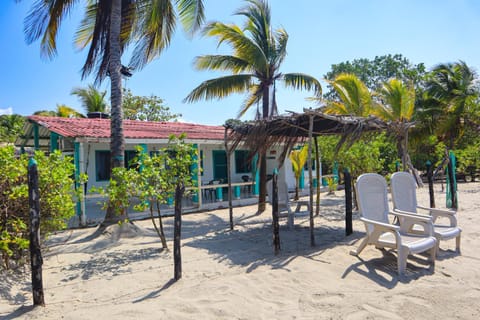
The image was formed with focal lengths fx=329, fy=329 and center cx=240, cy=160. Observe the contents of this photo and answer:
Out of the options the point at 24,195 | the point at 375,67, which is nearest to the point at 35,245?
the point at 24,195

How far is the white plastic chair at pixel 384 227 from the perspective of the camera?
4586 millimetres

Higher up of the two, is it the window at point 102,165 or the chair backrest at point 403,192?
the window at point 102,165

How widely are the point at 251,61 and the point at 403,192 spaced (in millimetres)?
5804

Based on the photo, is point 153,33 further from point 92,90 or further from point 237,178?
point 92,90

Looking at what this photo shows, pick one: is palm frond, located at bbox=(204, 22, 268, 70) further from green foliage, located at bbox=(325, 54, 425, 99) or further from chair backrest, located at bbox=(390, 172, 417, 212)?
green foliage, located at bbox=(325, 54, 425, 99)

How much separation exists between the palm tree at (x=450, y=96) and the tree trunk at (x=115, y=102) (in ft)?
62.8

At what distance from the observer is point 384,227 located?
4836 millimetres

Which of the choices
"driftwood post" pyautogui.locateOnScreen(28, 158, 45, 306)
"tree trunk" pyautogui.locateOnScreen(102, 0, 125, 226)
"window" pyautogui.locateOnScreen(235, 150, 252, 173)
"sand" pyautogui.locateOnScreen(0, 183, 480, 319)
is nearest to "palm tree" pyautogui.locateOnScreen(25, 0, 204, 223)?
"tree trunk" pyautogui.locateOnScreen(102, 0, 125, 226)

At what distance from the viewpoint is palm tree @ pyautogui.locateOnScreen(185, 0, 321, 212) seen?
10.0 meters

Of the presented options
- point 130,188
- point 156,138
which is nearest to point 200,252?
point 130,188

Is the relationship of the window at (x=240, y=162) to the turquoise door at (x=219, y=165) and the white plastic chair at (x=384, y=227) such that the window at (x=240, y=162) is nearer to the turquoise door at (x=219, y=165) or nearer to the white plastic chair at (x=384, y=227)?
the turquoise door at (x=219, y=165)

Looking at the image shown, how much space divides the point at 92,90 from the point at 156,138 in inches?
636

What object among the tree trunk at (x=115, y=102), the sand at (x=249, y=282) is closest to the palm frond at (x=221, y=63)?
the tree trunk at (x=115, y=102)

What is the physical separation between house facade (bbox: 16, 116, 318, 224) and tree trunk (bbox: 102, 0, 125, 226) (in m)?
1.78
